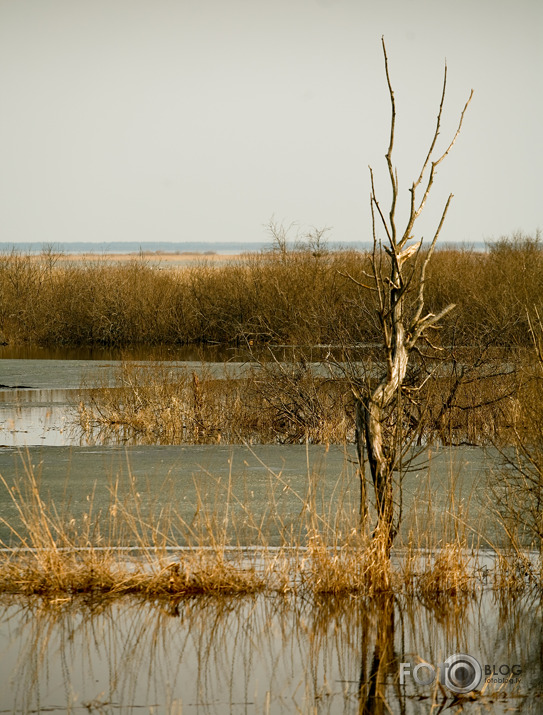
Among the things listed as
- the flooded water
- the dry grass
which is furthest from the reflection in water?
the dry grass

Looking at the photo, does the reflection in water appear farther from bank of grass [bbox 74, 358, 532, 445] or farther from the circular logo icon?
bank of grass [bbox 74, 358, 532, 445]

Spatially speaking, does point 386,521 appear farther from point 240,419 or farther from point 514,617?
point 240,419

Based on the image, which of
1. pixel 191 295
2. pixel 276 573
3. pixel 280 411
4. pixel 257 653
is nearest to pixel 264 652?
pixel 257 653

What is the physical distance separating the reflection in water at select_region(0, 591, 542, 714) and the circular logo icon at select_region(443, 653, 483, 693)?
0.06m

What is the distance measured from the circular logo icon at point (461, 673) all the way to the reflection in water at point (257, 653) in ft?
0.21

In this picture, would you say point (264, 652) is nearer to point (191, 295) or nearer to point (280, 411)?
point (280, 411)

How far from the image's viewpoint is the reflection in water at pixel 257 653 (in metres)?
4.89

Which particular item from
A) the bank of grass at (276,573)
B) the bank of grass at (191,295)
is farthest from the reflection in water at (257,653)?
the bank of grass at (191,295)

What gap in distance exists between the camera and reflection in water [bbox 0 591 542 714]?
4.89 meters

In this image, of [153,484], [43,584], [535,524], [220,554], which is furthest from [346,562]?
[153,484]

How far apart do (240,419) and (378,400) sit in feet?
25.6

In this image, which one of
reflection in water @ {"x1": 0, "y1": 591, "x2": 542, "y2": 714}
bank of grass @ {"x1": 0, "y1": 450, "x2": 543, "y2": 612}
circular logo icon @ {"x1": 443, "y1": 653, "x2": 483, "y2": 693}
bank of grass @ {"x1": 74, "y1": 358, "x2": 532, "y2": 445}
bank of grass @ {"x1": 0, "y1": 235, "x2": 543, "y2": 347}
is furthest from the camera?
bank of grass @ {"x1": 0, "y1": 235, "x2": 543, "y2": 347}

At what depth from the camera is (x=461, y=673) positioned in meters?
5.23

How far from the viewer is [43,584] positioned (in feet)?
21.0
